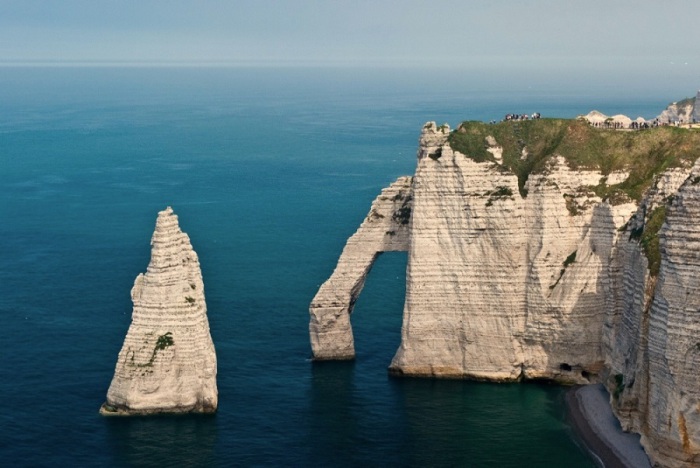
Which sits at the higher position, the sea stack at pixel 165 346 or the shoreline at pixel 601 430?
the sea stack at pixel 165 346

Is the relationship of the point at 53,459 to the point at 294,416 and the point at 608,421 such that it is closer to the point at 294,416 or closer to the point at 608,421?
the point at 294,416

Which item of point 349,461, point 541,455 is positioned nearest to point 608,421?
point 541,455

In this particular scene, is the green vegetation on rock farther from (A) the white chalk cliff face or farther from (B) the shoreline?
(B) the shoreline

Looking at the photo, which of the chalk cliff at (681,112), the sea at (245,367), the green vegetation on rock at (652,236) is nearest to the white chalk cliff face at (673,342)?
the green vegetation on rock at (652,236)

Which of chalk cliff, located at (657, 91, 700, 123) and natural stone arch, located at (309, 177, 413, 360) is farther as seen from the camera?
chalk cliff, located at (657, 91, 700, 123)

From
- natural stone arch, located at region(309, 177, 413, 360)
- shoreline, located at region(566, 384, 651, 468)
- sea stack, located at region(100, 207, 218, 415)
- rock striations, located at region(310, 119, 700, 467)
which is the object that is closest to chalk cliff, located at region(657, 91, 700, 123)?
rock striations, located at region(310, 119, 700, 467)

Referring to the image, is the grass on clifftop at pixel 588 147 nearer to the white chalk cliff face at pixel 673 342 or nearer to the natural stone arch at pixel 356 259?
the natural stone arch at pixel 356 259
